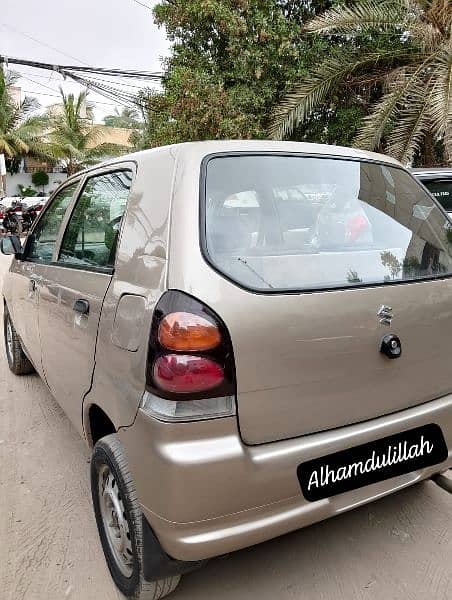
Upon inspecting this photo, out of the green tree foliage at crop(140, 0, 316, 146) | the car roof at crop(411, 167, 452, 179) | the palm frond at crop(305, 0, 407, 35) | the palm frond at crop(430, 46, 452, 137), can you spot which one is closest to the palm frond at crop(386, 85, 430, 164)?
the palm frond at crop(430, 46, 452, 137)

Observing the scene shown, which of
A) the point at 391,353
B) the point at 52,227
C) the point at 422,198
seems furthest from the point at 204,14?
the point at 391,353

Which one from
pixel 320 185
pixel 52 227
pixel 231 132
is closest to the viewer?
pixel 320 185

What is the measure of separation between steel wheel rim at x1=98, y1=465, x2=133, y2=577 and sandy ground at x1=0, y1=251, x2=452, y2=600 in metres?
0.15

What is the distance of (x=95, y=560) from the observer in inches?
87.2

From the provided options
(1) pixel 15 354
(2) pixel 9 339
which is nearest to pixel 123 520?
(1) pixel 15 354

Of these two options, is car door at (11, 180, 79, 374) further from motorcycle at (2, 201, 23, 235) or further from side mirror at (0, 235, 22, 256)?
motorcycle at (2, 201, 23, 235)

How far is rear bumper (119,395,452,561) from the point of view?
156cm

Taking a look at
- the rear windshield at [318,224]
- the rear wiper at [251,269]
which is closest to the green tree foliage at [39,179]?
the rear windshield at [318,224]

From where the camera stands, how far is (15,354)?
4.44 meters

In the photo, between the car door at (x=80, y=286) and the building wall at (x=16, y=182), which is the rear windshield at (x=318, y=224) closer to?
the car door at (x=80, y=286)

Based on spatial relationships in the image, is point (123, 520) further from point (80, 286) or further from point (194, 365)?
point (80, 286)

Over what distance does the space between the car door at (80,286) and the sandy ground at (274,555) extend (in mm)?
495

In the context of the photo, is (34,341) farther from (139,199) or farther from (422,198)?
(422,198)

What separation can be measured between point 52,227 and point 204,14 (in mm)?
9636
